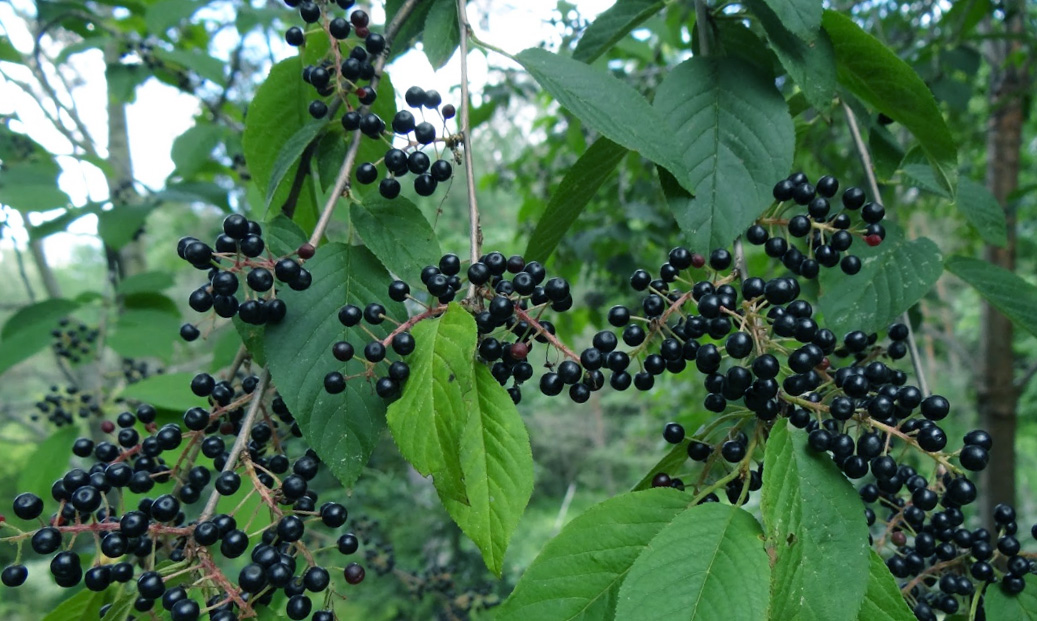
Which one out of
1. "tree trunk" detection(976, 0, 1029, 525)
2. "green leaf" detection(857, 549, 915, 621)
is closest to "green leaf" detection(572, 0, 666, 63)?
"green leaf" detection(857, 549, 915, 621)

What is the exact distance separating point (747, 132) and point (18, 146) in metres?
4.65

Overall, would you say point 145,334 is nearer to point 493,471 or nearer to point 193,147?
point 193,147

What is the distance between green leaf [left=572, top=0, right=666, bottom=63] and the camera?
5.59ft

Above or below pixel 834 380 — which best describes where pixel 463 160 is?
above

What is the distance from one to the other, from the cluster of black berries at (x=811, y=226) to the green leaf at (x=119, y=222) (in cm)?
338

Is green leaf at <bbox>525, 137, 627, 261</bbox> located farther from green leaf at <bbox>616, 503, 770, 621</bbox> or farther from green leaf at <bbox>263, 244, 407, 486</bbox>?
green leaf at <bbox>616, 503, 770, 621</bbox>

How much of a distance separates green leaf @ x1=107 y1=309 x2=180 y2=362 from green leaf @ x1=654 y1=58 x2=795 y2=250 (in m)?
2.84

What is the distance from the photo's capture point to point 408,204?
138 centimetres

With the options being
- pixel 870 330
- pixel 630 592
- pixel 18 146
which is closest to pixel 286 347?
pixel 630 592

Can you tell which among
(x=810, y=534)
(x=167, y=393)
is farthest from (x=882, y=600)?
(x=167, y=393)

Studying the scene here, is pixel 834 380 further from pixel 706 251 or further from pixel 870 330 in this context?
pixel 870 330

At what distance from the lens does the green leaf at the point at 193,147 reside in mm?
3754

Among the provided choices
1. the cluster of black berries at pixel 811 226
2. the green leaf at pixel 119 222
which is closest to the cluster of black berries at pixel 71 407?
the green leaf at pixel 119 222

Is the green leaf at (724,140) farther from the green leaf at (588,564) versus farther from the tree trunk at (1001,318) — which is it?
the tree trunk at (1001,318)
